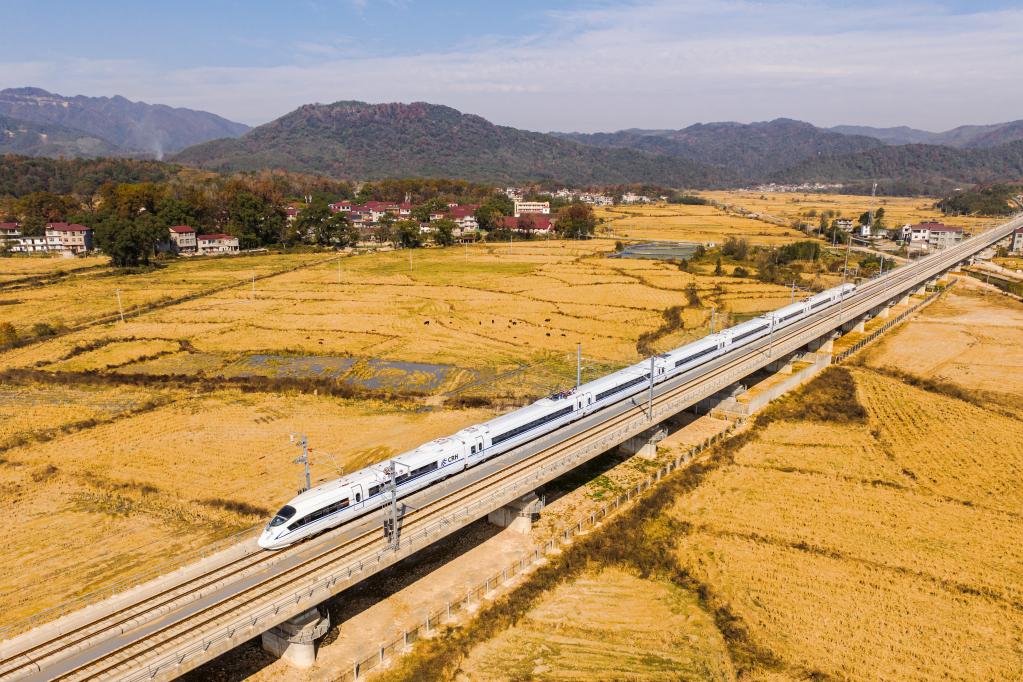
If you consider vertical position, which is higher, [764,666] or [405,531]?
[405,531]

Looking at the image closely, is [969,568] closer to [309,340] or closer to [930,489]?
[930,489]

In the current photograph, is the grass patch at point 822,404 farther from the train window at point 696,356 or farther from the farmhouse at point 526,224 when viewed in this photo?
the farmhouse at point 526,224

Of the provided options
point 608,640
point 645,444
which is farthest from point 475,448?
point 645,444

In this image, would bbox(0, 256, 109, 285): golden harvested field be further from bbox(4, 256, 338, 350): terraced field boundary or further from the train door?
the train door

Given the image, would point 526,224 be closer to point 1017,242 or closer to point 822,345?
point 822,345

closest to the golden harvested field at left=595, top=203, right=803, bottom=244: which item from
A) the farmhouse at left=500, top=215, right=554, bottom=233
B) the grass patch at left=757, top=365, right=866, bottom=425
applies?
the farmhouse at left=500, top=215, right=554, bottom=233

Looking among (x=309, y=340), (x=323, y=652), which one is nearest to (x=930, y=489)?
(x=323, y=652)

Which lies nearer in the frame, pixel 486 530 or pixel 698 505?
pixel 486 530
